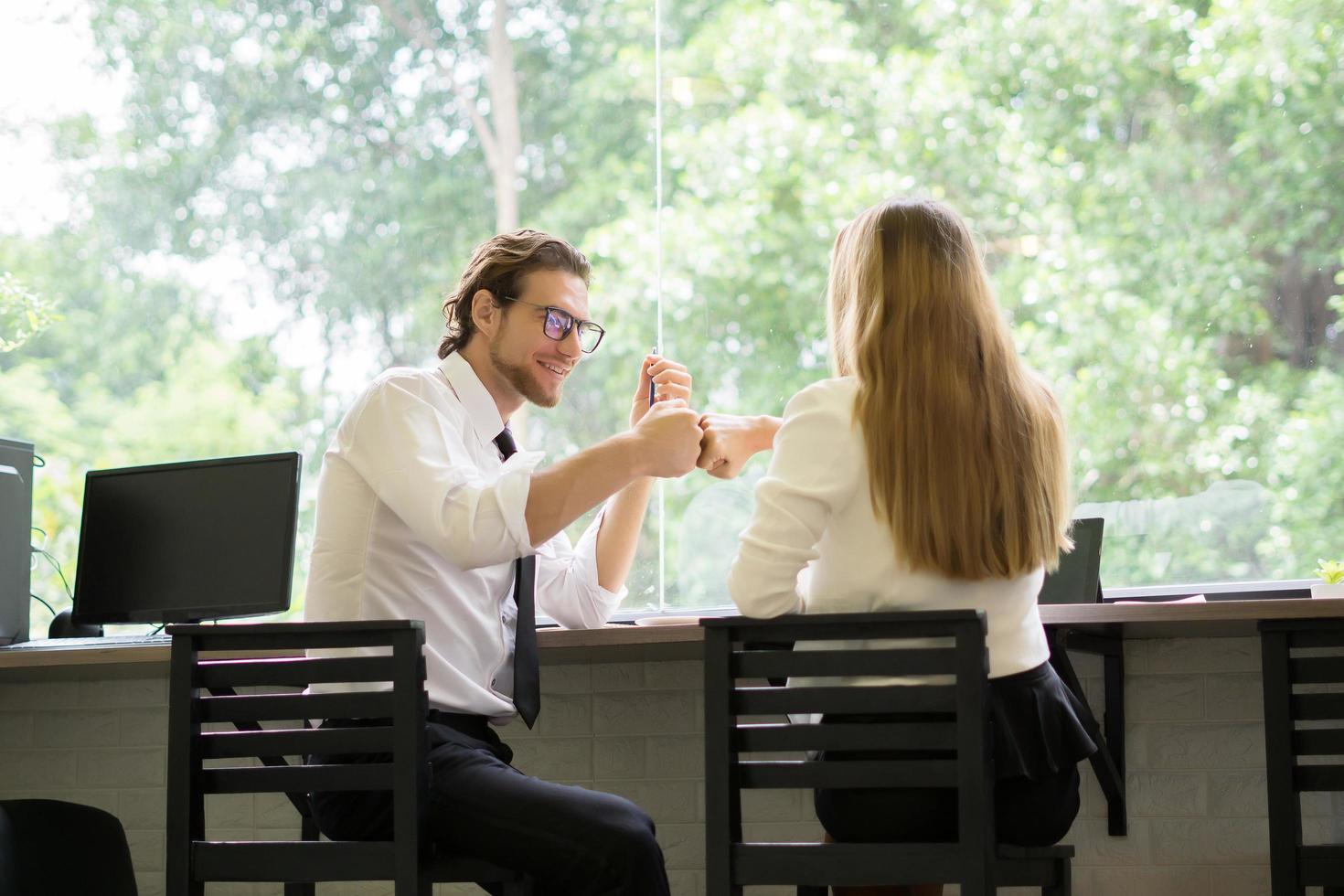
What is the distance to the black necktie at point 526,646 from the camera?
2189mm

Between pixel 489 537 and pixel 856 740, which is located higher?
pixel 489 537

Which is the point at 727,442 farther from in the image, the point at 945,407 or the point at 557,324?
the point at 945,407

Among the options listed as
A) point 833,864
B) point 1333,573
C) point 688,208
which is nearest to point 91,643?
point 688,208

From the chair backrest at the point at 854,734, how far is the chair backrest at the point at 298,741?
41cm

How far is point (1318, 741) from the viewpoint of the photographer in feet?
6.03

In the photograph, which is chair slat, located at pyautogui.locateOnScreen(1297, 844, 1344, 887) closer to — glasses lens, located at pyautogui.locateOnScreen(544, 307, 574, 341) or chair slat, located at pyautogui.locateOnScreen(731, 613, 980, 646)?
chair slat, located at pyautogui.locateOnScreen(731, 613, 980, 646)

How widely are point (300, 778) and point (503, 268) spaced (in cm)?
100

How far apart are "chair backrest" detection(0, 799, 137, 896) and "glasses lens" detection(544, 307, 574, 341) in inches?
60.4

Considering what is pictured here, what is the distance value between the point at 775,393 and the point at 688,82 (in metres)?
0.85

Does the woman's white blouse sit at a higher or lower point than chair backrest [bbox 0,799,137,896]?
higher

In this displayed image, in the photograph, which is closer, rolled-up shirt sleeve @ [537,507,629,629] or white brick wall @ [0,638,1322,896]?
rolled-up shirt sleeve @ [537,507,629,629]

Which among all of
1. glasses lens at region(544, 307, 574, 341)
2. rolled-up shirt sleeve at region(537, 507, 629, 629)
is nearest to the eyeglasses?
glasses lens at region(544, 307, 574, 341)

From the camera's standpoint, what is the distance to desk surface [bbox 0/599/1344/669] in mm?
2164

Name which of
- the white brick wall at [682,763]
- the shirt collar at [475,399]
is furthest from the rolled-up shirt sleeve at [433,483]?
the white brick wall at [682,763]
